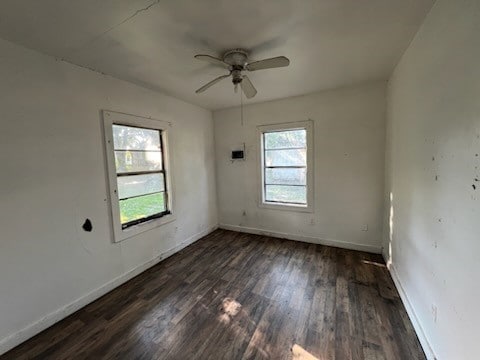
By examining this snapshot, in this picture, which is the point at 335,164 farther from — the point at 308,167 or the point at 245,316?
the point at 245,316

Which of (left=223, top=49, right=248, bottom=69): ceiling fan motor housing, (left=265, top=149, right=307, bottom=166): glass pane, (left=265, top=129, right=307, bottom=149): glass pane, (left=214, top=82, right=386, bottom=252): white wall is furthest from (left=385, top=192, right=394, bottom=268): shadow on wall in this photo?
(left=223, top=49, right=248, bottom=69): ceiling fan motor housing

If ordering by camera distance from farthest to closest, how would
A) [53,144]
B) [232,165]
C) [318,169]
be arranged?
[232,165], [318,169], [53,144]

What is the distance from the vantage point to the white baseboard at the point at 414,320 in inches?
58.4

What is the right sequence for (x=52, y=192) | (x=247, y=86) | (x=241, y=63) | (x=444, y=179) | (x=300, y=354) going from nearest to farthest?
(x=444, y=179) → (x=300, y=354) → (x=52, y=192) → (x=241, y=63) → (x=247, y=86)

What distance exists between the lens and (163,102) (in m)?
3.16

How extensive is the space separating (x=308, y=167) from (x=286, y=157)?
45 cm

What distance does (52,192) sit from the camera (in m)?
1.98

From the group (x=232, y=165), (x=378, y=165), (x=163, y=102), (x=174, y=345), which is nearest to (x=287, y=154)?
(x=232, y=165)

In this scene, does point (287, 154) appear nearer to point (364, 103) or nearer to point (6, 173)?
point (364, 103)

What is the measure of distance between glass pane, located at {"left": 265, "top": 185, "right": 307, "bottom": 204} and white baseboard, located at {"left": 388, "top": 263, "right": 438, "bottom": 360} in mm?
1612

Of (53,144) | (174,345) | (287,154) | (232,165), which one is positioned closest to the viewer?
(174,345)

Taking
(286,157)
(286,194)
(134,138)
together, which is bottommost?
(286,194)

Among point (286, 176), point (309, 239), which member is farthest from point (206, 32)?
point (309, 239)

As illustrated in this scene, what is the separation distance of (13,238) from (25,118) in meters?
1.02
